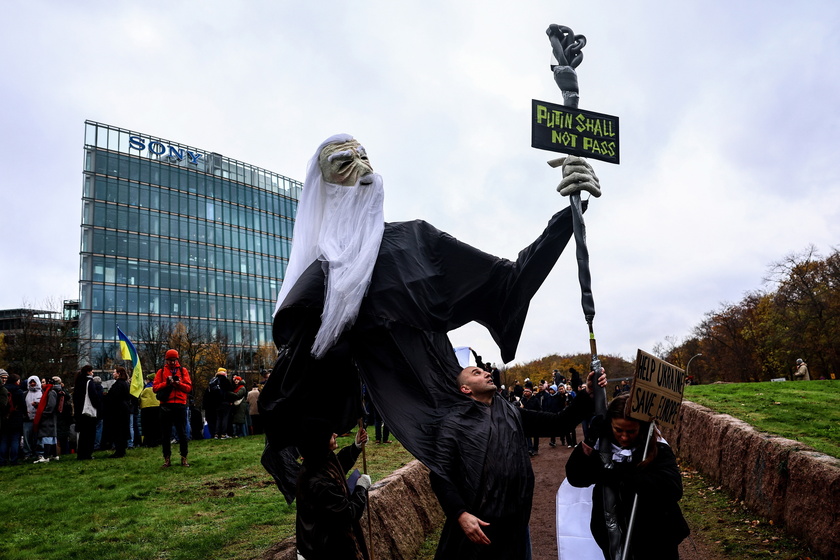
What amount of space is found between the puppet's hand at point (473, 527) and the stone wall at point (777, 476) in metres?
3.52

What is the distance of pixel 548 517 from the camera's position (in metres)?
8.43

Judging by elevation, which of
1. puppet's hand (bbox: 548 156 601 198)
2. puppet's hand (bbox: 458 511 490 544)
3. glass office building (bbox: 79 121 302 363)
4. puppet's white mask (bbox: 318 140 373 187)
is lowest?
puppet's hand (bbox: 458 511 490 544)

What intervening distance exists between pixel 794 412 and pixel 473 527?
25.5ft

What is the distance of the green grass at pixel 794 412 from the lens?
22.8 ft

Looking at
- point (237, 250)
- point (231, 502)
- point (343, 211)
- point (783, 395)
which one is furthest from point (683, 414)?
point (237, 250)

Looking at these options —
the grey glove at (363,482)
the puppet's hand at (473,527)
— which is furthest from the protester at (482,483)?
the grey glove at (363,482)

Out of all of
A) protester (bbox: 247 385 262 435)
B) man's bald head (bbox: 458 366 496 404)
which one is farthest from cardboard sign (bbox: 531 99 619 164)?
protester (bbox: 247 385 262 435)

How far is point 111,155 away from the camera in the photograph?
59688 millimetres

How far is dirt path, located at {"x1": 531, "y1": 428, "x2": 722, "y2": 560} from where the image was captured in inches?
245

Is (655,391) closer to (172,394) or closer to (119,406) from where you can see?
(172,394)

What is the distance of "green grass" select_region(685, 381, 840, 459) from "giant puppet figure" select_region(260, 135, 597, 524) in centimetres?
399

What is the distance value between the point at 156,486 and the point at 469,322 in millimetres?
6338

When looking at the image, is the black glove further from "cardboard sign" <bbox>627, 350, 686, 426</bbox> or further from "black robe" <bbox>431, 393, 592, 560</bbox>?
"black robe" <bbox>431, 393, 592, 560</bbox>

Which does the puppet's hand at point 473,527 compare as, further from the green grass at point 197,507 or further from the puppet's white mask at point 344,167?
the green grass at point 197,507
